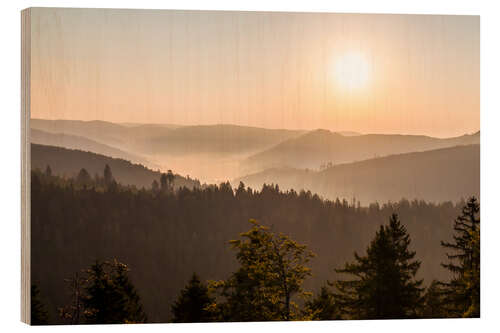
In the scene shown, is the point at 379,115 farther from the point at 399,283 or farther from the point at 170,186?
the point at 170,186

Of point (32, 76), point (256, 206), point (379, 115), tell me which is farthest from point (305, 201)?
point (32, 76)

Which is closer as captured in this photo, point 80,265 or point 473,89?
point 80,265

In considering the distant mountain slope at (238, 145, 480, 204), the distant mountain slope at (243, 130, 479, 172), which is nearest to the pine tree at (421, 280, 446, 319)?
the distant mountain slope at (238, 145, 480, 204)

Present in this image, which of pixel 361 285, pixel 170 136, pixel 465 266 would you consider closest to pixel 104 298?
pixel 170 136

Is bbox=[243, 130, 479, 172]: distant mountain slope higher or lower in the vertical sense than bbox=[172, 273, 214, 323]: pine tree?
higher

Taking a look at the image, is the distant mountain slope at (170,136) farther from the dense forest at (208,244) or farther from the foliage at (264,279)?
the foliage at (264,279)

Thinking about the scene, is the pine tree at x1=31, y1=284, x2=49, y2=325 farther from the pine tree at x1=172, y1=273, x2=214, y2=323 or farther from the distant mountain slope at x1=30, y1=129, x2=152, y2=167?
the distant mountain slope at x1=30, y1=129, x2=152, y2=167
